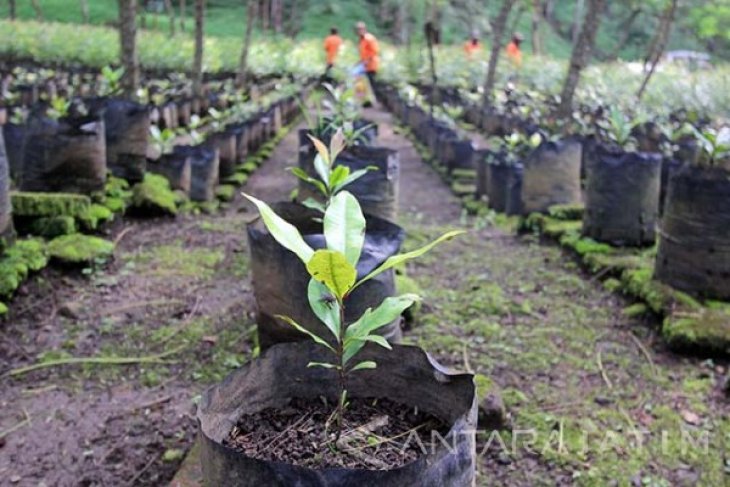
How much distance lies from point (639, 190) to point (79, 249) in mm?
3425

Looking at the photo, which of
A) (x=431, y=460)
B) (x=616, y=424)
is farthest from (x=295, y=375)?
(x=616, y=424)

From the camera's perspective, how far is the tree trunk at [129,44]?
6062 millimetres

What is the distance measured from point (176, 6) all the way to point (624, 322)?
3827 cm

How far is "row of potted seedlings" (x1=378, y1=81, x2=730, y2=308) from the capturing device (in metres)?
3.74

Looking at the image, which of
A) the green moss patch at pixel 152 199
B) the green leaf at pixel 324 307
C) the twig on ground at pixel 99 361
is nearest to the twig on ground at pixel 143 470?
the twig on ground at pixel 99 361

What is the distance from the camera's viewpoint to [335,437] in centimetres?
156

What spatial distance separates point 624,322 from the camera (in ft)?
12.6

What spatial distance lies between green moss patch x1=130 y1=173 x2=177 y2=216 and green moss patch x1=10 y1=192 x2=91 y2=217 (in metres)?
0.87

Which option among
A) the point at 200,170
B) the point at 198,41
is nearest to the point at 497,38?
the point at 198,41

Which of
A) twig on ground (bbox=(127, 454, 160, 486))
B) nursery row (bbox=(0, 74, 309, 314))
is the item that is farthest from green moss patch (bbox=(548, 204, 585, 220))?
twig on ground (bbox=(127, 454, 160, 486))

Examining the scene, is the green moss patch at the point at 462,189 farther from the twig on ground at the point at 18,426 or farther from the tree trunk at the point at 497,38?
the twig on ground at the point at 18,426

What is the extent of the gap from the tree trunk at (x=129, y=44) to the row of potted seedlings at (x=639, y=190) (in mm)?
3229

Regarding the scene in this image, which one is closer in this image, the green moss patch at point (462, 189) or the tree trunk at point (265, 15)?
the green moss patch at point (462, 189)

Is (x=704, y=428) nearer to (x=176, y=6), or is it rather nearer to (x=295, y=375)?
(x=295, y=375)
